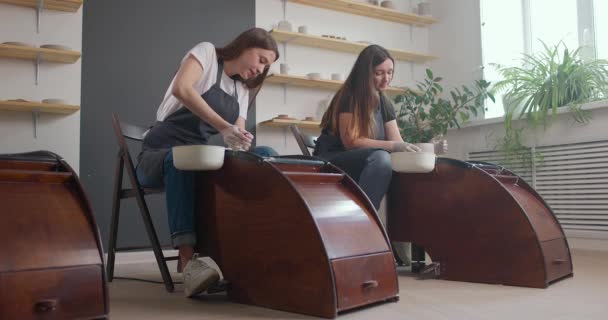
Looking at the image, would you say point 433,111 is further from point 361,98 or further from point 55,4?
point 55,4

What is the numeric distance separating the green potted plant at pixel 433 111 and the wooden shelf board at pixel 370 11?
0.59 meters

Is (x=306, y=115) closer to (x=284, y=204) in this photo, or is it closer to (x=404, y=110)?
(x=404, y=110)

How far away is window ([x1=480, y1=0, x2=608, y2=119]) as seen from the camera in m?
3.60

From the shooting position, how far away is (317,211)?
4.91 ft

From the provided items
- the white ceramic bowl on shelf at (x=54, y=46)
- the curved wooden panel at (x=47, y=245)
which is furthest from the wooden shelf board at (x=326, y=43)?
the curved wooden panel at (x=47, y=245)

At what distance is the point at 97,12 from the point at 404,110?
2.31m

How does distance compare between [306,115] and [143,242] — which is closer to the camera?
[143,242]

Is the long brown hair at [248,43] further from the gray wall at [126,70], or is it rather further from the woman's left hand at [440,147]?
the gray wall at [126,70]

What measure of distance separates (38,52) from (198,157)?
1.85 meters

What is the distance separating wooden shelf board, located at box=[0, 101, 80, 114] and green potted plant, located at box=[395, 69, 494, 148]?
2.30 meters

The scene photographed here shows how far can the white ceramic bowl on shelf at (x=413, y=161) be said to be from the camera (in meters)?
2.00

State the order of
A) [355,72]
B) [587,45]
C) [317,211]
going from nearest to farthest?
[317,211] → [355,72] → [587,45]

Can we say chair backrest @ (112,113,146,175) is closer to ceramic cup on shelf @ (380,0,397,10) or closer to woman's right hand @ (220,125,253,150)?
woman's right hand @ (220,125,253,150)

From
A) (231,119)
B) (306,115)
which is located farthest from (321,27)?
(231,119)
